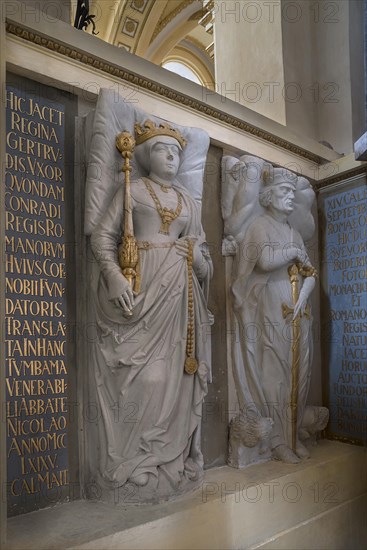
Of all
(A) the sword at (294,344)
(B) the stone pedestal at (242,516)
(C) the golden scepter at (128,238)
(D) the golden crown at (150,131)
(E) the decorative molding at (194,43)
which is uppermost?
(E) the decorative molding at (194,43)

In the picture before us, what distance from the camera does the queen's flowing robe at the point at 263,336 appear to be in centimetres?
382

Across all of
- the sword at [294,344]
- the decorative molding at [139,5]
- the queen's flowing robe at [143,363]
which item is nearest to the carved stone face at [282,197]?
the sword at [294,344]

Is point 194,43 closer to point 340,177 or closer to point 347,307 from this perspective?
point 340,177

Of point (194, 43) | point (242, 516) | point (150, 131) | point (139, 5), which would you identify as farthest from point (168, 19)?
point (242, 516)

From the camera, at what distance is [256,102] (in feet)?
18.1

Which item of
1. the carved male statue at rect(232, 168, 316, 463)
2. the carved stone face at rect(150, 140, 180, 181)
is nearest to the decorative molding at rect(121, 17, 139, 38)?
the carved male statue at rect(232, 168, 316, 463)

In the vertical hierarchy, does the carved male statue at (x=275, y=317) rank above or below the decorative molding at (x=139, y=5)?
below

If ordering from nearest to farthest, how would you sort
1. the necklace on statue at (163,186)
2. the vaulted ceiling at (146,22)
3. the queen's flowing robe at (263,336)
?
the necklace on statue at (163,186) < the queen's flowing robe at (263,336) < the vaulted ceiling at (146,22)

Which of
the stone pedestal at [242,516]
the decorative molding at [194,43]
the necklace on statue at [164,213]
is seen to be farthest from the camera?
the decorative molding at [194,43]

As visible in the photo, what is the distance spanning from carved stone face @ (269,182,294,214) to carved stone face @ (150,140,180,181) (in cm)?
100

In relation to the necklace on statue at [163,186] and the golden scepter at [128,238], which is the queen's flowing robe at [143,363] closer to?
the golden scepter at [128,238]

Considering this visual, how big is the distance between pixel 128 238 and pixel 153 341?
56 cm

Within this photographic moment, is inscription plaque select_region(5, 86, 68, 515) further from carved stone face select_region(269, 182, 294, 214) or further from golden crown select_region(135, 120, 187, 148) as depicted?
carved stone face select_region(269, 182, 294, 214)

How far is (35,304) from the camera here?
283 centimetres
